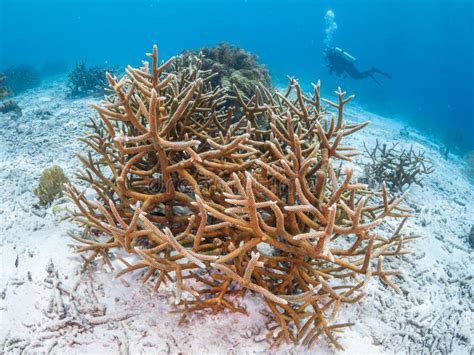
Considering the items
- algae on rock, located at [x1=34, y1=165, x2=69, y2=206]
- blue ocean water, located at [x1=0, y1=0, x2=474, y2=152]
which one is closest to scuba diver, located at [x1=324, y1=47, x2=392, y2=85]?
algae on rock, located at [x1=34, y1=165, x2=69, y2=206]

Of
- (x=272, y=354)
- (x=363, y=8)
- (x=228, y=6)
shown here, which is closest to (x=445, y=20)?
(x=363, y=8)

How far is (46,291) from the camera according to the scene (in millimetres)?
2648

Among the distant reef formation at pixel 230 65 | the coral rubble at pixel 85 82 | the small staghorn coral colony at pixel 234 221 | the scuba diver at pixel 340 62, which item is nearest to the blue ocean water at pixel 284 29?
the scuba diver at pixel 340 62

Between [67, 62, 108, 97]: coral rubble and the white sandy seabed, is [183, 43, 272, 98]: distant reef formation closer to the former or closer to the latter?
the white sandy seabed

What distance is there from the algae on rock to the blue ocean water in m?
101

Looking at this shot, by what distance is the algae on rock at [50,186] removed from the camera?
4.24 metres

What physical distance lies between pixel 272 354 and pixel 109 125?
2.42 m

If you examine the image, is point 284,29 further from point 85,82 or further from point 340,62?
point 85,82

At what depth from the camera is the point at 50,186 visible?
4.35 metres

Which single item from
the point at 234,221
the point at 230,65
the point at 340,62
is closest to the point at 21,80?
the point at 230,65

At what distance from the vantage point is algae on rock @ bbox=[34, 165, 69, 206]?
4240mm

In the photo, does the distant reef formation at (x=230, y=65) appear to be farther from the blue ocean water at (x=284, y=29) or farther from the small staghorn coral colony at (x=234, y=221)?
the blue ocean water at (x=284, y=29)

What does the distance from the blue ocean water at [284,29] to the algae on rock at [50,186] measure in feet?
330

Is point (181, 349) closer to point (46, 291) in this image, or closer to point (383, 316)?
point (46, 291)
